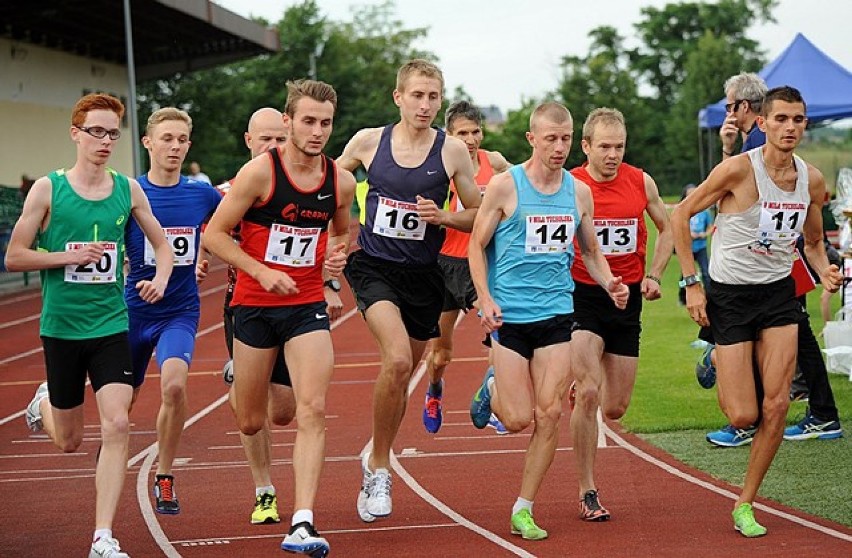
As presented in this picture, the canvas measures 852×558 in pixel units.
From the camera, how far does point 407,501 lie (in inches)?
335

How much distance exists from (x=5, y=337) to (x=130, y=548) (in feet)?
47.8

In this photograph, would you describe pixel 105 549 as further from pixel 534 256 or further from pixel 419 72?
pixel 419 72

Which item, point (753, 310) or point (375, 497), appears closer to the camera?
point (753, 310)

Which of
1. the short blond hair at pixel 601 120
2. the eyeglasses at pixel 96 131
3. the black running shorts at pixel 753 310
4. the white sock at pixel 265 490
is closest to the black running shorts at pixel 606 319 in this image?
the black running shorts at pixel 753 310

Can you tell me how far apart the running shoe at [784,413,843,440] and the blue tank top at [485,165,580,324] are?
3.28 m

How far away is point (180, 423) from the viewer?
826 centimetres

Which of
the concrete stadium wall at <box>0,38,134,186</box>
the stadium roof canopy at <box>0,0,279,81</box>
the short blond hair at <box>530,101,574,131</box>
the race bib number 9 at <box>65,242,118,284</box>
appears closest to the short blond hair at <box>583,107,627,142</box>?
the short blond hair at <box>530,101,574,131</box>

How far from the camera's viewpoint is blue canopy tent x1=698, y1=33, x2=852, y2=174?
24172 mm

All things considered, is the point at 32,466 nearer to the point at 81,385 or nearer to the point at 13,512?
the point at 13,512

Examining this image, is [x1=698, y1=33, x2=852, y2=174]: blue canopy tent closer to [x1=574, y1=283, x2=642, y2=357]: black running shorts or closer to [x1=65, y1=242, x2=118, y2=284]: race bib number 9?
[x1=574, y1=283, x2=642, y2=357]: black running shorts

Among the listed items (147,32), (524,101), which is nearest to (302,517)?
(147,32)

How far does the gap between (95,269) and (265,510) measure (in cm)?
164

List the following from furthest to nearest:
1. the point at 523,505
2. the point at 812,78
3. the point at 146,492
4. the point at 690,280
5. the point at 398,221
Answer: the point at 812,78 → the point at 146,492 → the point at 398,221 → the point at 690,280 → the point at 523,505

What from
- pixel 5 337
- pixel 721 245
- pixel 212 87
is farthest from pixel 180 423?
pixel 212 87
